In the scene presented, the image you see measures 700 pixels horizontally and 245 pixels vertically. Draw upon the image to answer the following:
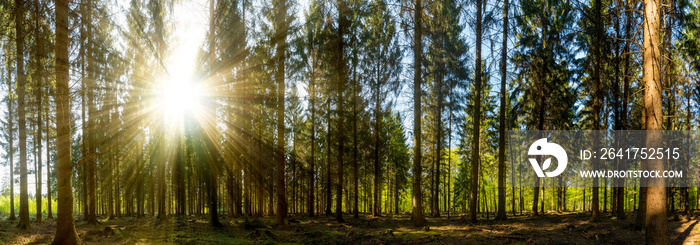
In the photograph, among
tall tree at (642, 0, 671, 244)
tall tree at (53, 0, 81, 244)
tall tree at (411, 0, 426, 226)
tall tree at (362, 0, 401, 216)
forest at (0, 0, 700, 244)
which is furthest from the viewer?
tall tree at (362, 0, 401, 216)

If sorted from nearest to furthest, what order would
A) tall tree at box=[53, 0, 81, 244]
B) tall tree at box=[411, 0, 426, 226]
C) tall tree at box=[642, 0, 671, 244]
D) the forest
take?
tall tree at box=[642, 0, 671, 244] < tall tree at box=[53, 0, 81, 244] < the forest < tall tree at box=[411, 0, 426, 226]

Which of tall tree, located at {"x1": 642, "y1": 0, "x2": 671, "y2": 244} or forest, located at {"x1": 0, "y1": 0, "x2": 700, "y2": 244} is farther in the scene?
forest, located at {"x1": 0, "y1": 0, "x2": 700, "y2": 244}

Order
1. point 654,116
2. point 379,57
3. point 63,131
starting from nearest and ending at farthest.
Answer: point 654,116 < point 63,131 < point 379,57

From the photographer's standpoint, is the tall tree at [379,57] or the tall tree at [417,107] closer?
the tall tree at [417,107]

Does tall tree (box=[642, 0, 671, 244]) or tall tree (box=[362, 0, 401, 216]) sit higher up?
tall tree (box=[362, 0, 401, 216])

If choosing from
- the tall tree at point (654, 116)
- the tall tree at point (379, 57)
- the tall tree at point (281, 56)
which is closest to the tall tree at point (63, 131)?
the tall tree at point (281, 56)

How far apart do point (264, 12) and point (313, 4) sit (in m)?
6.05

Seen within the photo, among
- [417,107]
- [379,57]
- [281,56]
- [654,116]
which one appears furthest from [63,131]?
[379,57]

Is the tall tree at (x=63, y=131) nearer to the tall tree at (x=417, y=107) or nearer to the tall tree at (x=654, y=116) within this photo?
the tall tree at (x=417, y=107)

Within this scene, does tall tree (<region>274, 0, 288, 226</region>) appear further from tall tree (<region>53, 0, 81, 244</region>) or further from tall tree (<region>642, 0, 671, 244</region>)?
tall tree (<region>642, 0, 671, 244</region>)

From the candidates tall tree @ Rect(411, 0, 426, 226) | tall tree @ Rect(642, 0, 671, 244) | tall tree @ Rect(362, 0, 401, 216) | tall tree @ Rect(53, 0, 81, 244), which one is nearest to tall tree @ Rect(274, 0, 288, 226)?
tall tree @ Rect(362, 0, 401, 216)

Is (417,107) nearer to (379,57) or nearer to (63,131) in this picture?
(379,57)

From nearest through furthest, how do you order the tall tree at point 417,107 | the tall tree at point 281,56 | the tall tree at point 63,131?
the tall tree at point 63,131, the tall tree at point 281,56, the tall tree at point 417,107

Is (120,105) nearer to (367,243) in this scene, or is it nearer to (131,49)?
(131,49)
